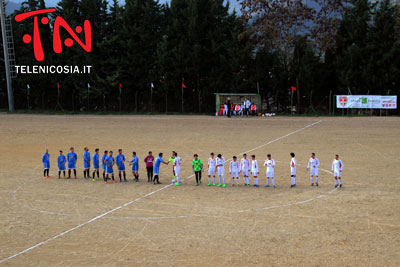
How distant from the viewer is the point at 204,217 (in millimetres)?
14883

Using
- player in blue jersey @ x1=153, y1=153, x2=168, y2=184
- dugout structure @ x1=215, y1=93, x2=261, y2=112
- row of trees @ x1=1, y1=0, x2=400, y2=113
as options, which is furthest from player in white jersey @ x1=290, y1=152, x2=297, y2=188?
row of trees @ x1=1, y1=0, x2=400, y2=113

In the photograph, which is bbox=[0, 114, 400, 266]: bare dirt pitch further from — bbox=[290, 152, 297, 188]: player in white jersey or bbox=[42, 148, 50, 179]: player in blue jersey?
bbox=[290, 152, 297, 188]: player in white jersey

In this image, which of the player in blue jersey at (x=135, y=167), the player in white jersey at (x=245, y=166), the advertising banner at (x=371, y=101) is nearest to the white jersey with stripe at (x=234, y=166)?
the player in white jersey at (x=245, y=166)

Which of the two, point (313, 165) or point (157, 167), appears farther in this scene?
point (157, 167)

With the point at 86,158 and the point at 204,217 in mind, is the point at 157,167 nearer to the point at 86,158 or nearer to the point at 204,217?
the point at 86,158

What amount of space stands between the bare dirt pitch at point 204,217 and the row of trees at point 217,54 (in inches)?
1043

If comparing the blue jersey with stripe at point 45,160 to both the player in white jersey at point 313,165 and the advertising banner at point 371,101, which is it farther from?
the advertising banner at point 371,101

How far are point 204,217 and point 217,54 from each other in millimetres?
44140

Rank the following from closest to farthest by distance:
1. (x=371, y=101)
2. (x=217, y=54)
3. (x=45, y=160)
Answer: (x=45, y=160)
(x=371, y=101)
(x=217, y=54)

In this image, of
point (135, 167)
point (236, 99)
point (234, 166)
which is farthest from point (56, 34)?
point (234, 166)

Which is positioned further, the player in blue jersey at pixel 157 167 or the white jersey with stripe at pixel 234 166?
the player in blue jersey at pixel 157 167

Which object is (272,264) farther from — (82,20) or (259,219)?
(82,20)

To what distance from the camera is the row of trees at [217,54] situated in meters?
52.3

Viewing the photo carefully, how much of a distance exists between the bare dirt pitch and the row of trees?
26481mm
